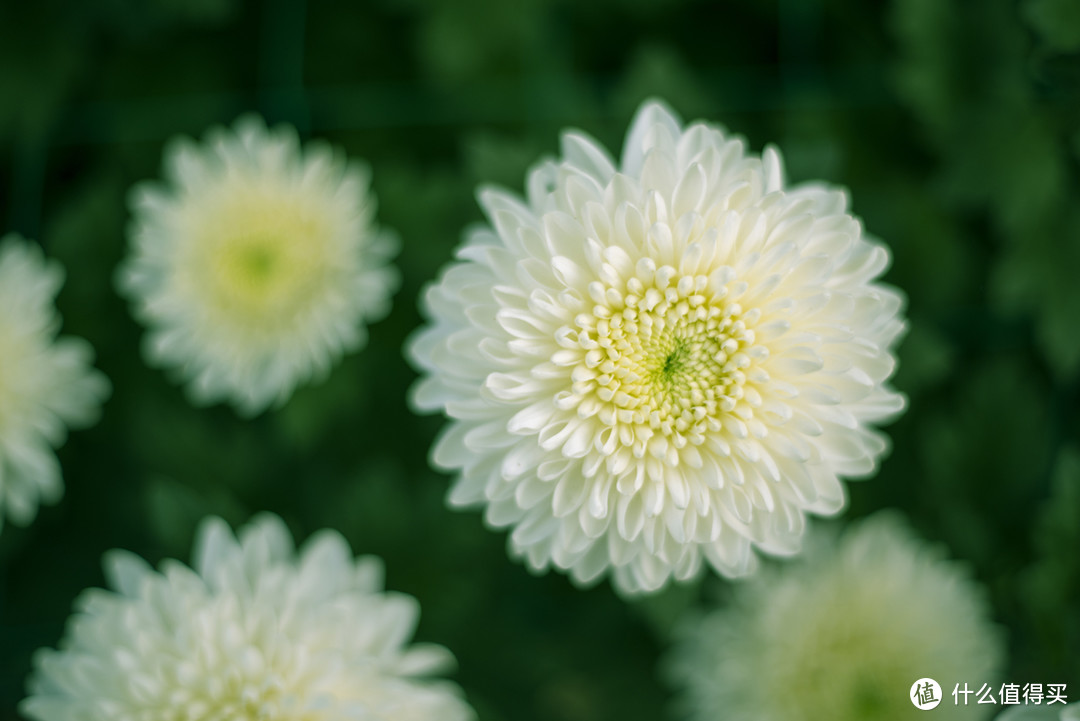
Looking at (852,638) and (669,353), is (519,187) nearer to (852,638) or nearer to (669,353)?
(669,353)

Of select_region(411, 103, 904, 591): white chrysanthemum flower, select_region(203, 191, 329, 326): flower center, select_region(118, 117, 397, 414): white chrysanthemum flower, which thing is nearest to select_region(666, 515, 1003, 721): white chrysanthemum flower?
select_region(411, 103, 904, 591): white chrysanthemum flower

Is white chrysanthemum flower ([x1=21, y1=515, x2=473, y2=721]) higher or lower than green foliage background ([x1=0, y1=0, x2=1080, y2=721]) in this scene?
lower

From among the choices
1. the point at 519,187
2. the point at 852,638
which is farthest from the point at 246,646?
the point at 852,638

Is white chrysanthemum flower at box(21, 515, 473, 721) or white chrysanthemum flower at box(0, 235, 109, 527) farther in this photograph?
white chrysanthemum flower at box(0, 235, 109, 527)

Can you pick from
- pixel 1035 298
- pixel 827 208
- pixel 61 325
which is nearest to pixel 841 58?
pixel 1035 298

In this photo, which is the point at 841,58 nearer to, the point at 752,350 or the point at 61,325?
the point at 752,350

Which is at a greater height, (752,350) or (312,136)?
(312,136)

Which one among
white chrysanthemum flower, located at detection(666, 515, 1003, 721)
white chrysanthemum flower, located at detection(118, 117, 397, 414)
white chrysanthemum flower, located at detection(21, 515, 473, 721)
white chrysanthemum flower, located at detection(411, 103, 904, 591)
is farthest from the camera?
white chrysanthemum flower, located at detection(118, 117, 397, 414)

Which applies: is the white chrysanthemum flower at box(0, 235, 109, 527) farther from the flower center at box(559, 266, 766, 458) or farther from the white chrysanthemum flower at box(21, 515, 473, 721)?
the flower center at box(559, 266, 766, 458)

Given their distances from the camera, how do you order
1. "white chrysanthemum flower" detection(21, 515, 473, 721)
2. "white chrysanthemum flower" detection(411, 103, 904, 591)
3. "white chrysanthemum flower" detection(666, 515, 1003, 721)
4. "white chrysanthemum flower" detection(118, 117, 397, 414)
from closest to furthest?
"white chrysanthemum flower" detection(411, 103, 904, 591)
"white chrysanthemum flower" detection(21, 515, 473, 721)
"white chrysanthemum flower" detection(666, 515, 1003, 721)
"white chrysanthemum flower" detection(118, 117, 397, 414)
